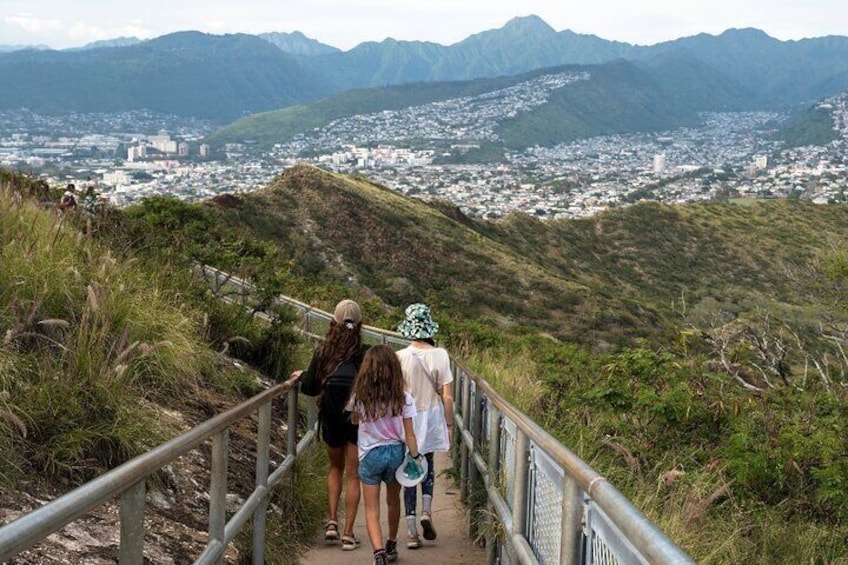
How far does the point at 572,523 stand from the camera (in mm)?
3080

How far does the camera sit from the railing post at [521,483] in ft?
14.6

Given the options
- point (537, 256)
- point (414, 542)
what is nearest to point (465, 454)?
point (414, 542)

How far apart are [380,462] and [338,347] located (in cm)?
87

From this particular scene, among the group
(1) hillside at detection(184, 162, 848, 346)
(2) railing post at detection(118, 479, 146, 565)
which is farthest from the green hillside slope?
(2) railing post at detection(118, 479, 146, 565)

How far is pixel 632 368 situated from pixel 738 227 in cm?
7327

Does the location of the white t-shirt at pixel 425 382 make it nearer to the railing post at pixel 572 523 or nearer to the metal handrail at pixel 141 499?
Result: the metal handrail at pixel 141 499

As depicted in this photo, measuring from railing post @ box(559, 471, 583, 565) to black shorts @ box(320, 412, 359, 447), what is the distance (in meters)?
3.40

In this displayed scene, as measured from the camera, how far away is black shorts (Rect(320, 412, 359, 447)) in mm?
6461

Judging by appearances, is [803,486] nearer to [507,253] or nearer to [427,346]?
[427,346]

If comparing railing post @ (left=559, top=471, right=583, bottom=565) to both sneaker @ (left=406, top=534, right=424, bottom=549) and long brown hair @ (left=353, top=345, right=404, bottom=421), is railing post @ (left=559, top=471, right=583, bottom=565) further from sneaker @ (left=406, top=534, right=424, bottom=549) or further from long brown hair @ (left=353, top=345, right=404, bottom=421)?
sneaker @ (left=406, top=534, right=424, bottom=549)

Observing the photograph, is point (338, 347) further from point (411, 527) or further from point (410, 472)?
point (411, 527)

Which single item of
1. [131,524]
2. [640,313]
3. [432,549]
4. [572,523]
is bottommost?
[640,313]

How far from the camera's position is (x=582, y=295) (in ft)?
156

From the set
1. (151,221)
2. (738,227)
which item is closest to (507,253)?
(738,227)
